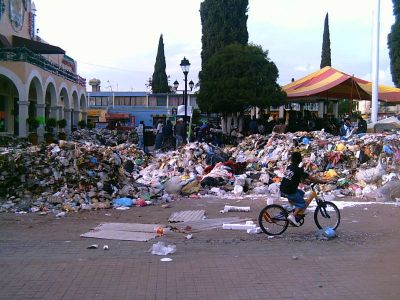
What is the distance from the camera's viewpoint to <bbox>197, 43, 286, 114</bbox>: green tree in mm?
27078

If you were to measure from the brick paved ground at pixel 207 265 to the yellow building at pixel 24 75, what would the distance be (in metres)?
18.9

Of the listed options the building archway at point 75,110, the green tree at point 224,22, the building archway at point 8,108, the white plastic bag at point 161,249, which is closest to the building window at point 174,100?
the building archway at point 75,110

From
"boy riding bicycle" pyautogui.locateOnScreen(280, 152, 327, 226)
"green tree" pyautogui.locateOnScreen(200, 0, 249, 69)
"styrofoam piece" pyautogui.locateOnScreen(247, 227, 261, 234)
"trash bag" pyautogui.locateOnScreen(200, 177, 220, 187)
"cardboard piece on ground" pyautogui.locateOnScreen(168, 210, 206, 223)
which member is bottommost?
"cardboard piece on ground" pyautogui.locateOnScreen(168, 210, 206, 223)

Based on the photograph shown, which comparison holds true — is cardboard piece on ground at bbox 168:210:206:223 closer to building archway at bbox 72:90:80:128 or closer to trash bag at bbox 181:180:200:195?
trash bag at bbox 181:180:200:195

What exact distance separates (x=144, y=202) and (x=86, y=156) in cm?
196

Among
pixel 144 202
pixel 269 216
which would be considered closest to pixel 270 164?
pixel 144 202

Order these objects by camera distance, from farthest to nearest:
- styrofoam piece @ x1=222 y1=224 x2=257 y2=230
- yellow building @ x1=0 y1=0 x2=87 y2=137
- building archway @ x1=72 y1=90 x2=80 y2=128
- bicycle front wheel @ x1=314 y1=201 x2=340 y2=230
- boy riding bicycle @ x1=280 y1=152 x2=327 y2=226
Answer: building archway @ x1=72 y1=90 x2=80 y2=128, yellow building @ x1=0 y1=0 x2=87 y2=137, styrofoam piece @ x1=222 y1=224 x2=257 y2=230, bicycle front wheel @ x1=314 y1=201 x2=340 y2=230, boy riding bicycle @ x1=280 y1=152 x2=327 y2=226

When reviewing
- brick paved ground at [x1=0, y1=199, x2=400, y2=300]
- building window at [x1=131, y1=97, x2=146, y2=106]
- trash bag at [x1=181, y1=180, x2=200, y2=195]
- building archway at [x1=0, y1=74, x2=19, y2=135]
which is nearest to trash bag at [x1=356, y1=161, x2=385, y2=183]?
brick paved ground at [x1=0, y1=199, x2=400, y2=300]

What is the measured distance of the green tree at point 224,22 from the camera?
105 ft

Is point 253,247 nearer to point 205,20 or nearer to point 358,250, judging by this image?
point 358,250

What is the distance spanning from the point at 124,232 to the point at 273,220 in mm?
2549

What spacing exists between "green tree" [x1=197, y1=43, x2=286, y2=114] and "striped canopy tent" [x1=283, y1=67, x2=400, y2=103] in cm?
122

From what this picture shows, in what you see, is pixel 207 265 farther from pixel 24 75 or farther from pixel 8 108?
pixel 8 108

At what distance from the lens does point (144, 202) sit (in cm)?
1155
